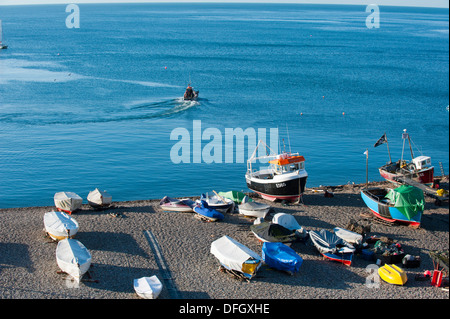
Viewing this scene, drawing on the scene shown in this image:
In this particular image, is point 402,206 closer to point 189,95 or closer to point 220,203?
point 220,203

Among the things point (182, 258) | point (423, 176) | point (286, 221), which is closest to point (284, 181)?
point (286, 221)

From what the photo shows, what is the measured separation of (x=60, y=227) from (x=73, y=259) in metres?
4.39

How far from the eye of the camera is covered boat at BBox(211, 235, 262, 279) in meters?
24.7

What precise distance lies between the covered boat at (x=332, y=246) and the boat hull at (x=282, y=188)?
7245mm

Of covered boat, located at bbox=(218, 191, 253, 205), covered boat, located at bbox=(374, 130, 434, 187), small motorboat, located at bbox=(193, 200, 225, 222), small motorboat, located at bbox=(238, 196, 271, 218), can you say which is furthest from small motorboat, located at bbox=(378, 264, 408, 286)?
covered boat, located at bbox=(374, 130, 434, 187)

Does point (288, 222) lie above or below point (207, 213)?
above

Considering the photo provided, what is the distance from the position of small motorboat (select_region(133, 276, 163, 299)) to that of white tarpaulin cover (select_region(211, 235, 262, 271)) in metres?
3.59

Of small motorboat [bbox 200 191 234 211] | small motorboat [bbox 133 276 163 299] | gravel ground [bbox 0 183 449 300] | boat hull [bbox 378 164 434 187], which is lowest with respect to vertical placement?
gravel ground [bbox 0 183 449 300]

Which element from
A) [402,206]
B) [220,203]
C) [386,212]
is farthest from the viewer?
[220,203]

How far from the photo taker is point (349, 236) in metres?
28.6
